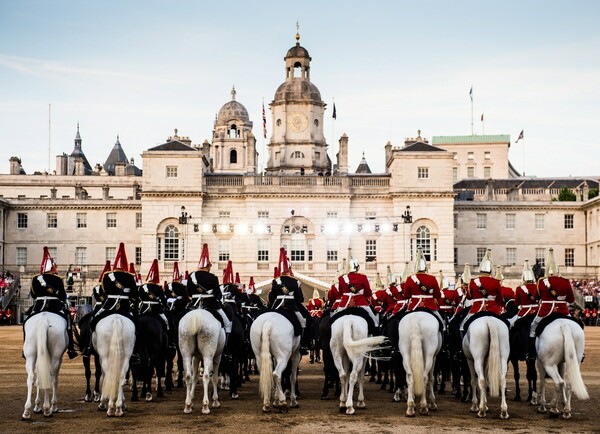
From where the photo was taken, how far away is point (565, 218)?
280 feet

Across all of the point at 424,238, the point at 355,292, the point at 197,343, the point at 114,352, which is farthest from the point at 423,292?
the point at 424,238

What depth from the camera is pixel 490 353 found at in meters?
18.0

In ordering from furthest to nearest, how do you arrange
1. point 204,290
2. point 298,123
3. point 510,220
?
point 298,123 → point 510,220 → point 204,290

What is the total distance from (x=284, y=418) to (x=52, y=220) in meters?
68.7

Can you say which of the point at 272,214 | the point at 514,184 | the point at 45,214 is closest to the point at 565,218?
the point at 514,184

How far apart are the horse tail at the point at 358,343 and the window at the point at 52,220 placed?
68168 millimetres

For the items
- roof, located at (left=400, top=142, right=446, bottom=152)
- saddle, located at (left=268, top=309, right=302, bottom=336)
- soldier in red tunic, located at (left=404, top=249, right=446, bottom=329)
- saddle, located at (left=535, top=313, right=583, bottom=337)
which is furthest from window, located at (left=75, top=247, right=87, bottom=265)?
saddle, located at (left=535, top=313, right=583, bottom=337)

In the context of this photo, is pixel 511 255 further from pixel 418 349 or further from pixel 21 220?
pixel 418 349

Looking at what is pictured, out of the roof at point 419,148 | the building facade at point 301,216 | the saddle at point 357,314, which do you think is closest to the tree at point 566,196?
the building facade at point 301,216

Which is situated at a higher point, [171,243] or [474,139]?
[474,139]

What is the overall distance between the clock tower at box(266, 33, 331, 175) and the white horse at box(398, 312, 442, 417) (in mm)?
65662

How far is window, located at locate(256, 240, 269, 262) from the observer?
77.6 m

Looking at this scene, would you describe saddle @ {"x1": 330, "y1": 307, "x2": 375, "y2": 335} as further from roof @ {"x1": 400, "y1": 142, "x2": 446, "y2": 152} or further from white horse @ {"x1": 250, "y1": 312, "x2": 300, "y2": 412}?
roof @ {"x1": 400, "y1": 142, "x2": 446, "y2": 152}

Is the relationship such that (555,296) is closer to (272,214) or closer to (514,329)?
(514,329)
